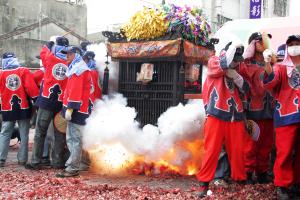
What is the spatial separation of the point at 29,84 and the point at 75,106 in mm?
1585

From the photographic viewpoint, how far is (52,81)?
23.6 feet

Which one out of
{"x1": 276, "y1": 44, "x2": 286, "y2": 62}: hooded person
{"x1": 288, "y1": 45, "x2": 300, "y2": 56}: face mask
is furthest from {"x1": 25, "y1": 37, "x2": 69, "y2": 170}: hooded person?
{"x1": 288, "y1": 45, "x2": 300, "y2": 56}: face mask

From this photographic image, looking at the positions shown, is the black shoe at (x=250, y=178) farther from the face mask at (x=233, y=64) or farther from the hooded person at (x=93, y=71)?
the hooded person at (x=93, y=71)

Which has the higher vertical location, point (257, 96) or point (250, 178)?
point (257, 96)

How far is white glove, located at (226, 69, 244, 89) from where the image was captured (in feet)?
17.3

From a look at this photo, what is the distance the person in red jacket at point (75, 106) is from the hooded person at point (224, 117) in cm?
219

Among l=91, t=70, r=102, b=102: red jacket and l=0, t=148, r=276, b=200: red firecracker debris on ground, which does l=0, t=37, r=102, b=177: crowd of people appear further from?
l=0, t=148, r=276, b=200: red firecracker debris on ground

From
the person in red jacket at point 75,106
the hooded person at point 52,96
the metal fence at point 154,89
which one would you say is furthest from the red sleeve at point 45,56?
the metal fence at point 154,89

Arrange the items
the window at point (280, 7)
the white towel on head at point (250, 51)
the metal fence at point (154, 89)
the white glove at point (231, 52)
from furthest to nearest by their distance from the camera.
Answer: the window at point (280, 7)
the metal fence at point (154, 89)
the white towel on head at point (250, 51)
the white glove at point (231, 52)

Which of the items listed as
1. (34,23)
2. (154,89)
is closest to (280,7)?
(34,23)

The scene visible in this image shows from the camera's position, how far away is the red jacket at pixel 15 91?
300 inches

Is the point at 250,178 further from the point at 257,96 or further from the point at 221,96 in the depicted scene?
the point at 221,96

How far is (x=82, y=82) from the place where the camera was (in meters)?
6.65

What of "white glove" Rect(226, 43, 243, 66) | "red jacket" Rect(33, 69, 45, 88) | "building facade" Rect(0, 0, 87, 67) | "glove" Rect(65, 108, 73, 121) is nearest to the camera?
"white glove" Rect(226, 43, 243, 66)
